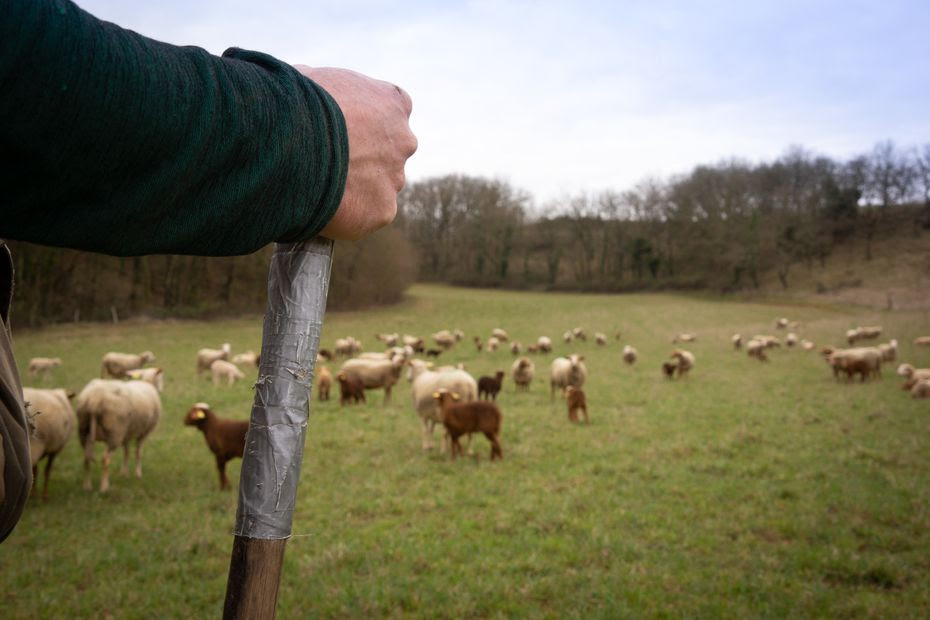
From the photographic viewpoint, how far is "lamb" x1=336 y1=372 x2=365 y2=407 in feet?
50.9

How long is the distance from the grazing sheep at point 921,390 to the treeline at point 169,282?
82.0ft

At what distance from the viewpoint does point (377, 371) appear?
1647 centimetres

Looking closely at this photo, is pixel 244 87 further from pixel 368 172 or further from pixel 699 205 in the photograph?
pixel 699 205

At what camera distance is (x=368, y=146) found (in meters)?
1.11

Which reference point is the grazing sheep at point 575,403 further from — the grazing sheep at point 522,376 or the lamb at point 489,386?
the grazing sheep at point 522,376

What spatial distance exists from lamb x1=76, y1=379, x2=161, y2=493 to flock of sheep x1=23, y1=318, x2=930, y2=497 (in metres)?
0.01

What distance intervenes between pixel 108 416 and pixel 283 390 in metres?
A: 8.55

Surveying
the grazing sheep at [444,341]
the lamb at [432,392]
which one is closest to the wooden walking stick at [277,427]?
the lamb at [432,392]

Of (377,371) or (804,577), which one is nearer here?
(804,577)

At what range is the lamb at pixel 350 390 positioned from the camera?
15.5m

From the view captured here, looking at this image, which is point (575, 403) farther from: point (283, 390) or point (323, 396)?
point (283, 390)

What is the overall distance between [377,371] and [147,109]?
1588cm

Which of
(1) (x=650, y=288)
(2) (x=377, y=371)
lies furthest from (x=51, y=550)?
(1) (x=650, y=288)

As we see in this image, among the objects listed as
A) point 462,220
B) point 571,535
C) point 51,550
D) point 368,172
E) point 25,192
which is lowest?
point 51,550
